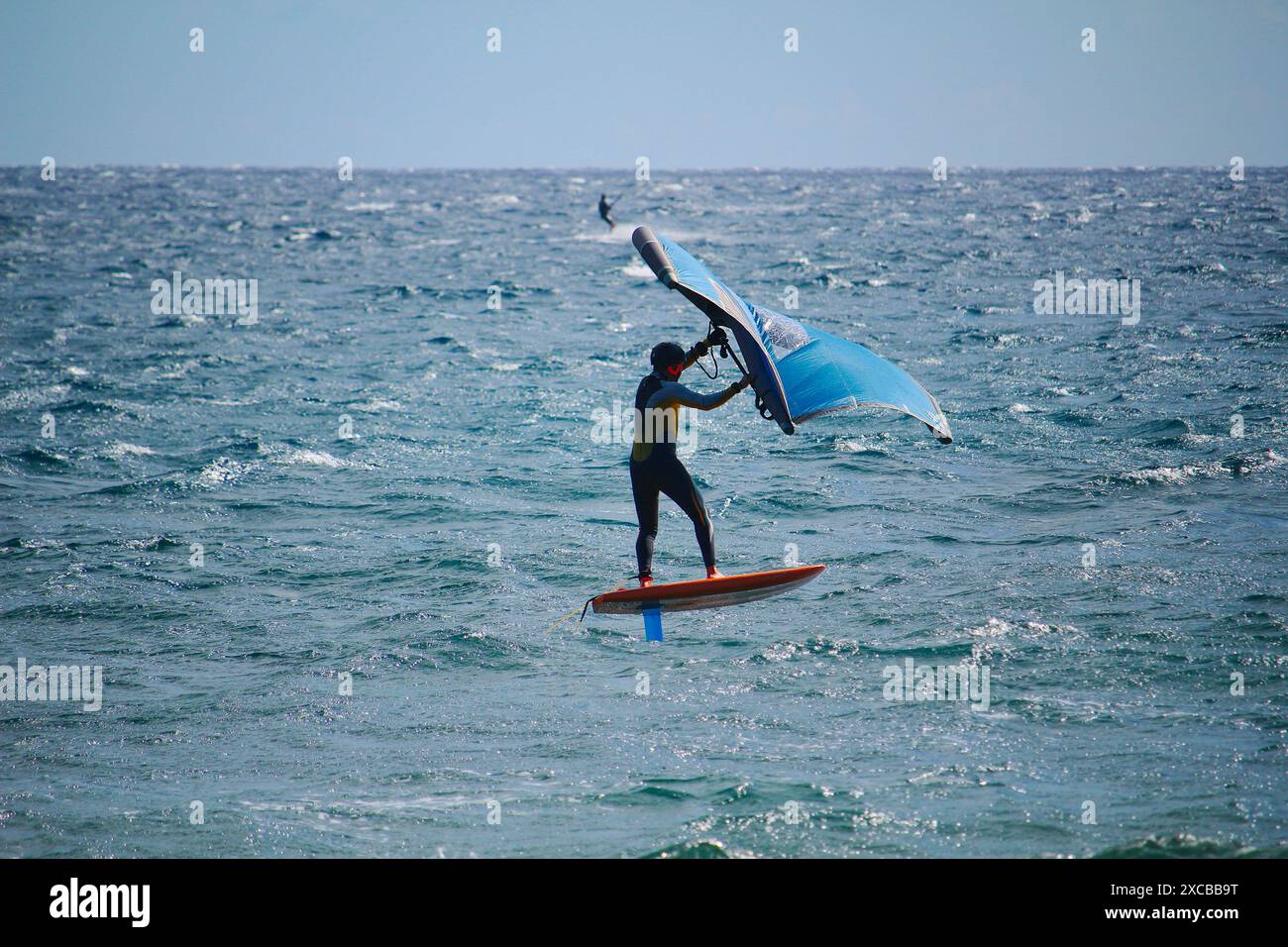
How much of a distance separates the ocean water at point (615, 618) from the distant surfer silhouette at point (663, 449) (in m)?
2.10

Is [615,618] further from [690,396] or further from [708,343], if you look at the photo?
[708,343]

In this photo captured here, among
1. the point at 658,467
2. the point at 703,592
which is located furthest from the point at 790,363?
the point at 703,592

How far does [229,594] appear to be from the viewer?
662 inches

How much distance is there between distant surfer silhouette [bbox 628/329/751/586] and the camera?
1109cm

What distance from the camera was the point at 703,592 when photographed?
11.8 meters

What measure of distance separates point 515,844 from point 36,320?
37380 millimetres

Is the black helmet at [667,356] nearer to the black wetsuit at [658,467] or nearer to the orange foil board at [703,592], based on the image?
the black wetsuit at [658,467]

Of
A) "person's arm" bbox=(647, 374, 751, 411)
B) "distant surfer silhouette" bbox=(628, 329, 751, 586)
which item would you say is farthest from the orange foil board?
"person's arm" bbox=(647, 374, 751, 411)

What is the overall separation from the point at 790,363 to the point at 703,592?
230 cm

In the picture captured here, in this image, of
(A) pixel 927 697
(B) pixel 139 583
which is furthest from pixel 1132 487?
(B) pixel 139 583

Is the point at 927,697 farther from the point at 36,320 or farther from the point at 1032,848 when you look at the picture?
the point at 36,320

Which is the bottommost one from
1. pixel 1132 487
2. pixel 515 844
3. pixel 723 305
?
pixel 515 844

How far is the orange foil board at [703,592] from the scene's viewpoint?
1173cm

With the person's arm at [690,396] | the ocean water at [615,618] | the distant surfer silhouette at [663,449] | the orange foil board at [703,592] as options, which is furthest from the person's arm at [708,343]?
the ocean water at [615,618]
